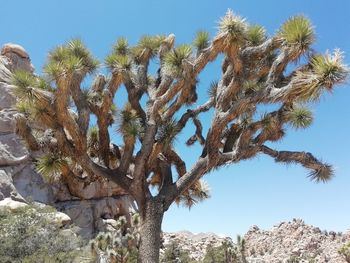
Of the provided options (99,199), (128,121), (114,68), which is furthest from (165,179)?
(99,199)

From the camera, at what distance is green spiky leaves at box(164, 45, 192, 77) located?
25.3 feet

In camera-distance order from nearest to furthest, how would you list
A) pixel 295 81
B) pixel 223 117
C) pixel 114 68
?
pixel 295 81
pixel 223 117
pixel 114 68

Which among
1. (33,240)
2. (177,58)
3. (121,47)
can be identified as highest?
(121,47)

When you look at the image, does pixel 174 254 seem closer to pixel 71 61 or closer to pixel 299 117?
pixel 299 117

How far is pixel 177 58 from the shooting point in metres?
7.78

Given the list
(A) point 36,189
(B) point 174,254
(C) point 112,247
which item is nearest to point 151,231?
(C) point 112,247

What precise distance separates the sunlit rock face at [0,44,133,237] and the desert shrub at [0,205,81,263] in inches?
217

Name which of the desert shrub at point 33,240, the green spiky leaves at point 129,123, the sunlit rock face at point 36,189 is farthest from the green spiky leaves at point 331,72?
the sunlit rock face at point 36,189

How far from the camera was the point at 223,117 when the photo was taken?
737 centimetres

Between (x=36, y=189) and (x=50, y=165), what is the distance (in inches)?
548

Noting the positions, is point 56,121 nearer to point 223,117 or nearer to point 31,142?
point 31,142

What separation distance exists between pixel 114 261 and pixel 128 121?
504cm

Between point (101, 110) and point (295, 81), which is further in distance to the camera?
point (101, 110)

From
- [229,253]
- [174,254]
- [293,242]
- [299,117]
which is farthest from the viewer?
[293,242]
